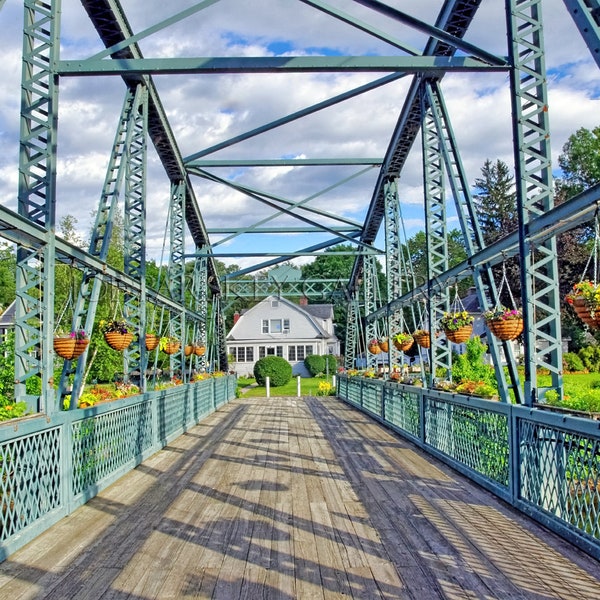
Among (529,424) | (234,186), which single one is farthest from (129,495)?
(234,186)

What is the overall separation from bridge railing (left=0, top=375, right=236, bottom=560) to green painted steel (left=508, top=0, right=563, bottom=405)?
14.3ft

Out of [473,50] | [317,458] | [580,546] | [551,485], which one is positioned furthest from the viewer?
[317,458]

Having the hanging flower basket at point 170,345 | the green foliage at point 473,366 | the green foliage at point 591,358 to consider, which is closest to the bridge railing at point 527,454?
the green foliage at point 473,366

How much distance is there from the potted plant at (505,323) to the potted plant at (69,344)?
4365 millimetres

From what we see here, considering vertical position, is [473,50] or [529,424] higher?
[473,50]

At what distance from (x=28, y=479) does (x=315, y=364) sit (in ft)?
120

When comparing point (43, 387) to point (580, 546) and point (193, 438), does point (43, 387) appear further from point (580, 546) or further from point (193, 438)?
point (193, 438)

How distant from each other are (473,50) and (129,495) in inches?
247

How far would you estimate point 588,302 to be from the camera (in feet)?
14.0

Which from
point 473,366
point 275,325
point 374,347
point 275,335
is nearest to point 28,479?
point 473,366

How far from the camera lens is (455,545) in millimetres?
4785

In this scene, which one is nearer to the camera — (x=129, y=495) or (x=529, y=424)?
(x=529, y=424)

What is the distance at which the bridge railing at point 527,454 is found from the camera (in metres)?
4.66

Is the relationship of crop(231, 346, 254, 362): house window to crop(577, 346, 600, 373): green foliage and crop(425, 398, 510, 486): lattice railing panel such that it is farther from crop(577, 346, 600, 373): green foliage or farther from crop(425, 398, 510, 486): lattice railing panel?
crop(425, 398, 510, 486): lattice railing panel
